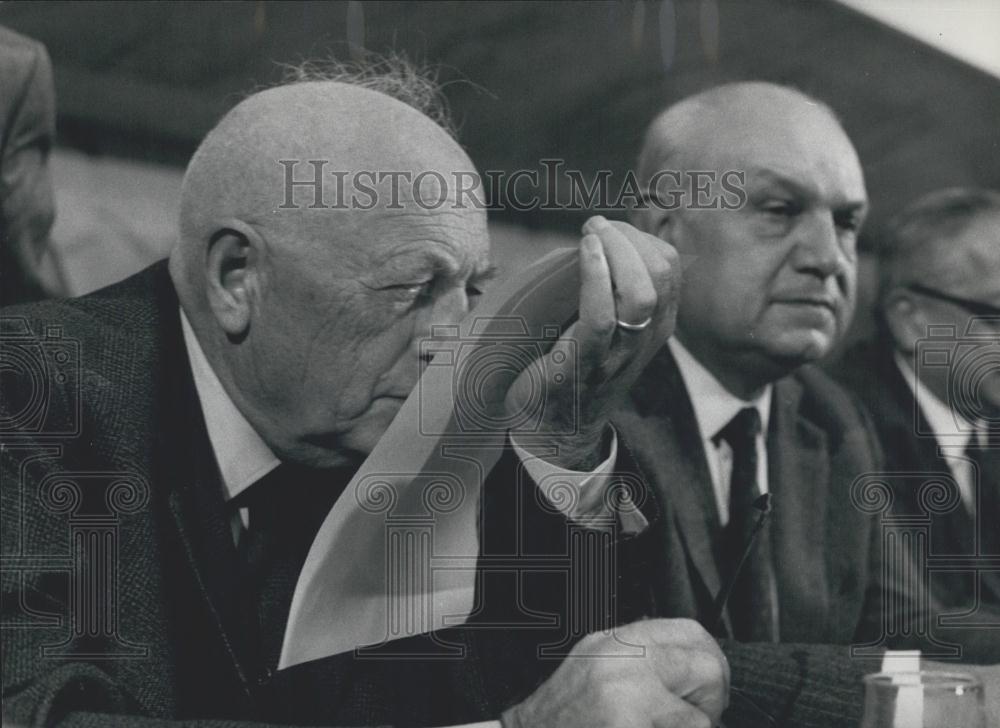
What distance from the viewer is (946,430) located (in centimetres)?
188

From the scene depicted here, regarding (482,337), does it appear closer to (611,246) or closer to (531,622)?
(611,246)

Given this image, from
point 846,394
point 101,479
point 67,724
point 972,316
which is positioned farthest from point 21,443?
point 972,316

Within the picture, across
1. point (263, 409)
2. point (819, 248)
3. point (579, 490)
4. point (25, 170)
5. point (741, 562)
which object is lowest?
point (741, 562)

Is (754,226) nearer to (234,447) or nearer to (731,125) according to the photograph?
(731,125)

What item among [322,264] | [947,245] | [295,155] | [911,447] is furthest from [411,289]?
[947,245]

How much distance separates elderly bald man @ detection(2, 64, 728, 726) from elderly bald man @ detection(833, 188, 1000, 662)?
19.6 inches

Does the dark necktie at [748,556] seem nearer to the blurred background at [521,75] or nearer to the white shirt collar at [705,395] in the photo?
the white shirt collar at [705,395]

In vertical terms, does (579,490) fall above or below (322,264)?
below

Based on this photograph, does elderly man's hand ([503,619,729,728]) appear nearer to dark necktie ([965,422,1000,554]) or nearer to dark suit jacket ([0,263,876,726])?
dark suit jacket ([0,263,876,726])

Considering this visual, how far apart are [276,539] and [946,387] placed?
1.04m

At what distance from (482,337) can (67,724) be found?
2.13 feet

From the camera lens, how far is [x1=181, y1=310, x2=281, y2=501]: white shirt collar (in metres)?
1.56

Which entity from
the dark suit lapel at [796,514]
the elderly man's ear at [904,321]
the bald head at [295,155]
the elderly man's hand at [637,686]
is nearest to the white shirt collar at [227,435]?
the bald head at [295,155]

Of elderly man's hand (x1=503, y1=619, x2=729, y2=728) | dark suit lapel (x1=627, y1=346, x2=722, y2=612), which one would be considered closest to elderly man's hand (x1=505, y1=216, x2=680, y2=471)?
dark suit lapel (x1=627, y1=346, x2=722, y2=612)
